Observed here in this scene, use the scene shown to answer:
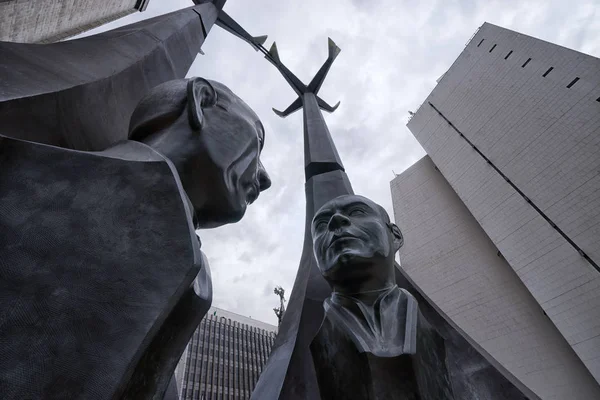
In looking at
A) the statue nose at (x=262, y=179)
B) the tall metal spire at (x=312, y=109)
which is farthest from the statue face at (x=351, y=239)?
the tall metal spire at (x=312, y=109)

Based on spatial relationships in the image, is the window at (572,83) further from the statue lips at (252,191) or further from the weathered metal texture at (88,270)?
the weathered metal texture at (88,270)

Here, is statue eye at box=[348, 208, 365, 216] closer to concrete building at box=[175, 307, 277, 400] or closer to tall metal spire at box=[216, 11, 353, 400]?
tall metal spire at box=[216, 11, 353, 400]

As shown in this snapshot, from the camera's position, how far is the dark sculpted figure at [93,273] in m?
0.67

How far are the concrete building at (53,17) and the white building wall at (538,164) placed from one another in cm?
1380

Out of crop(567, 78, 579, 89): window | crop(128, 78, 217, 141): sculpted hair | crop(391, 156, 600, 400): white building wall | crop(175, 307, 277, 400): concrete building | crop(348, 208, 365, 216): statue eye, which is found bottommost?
crop(175, 307, 277, 400): concrete building

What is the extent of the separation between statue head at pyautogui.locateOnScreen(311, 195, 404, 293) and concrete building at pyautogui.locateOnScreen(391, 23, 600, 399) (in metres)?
9.87

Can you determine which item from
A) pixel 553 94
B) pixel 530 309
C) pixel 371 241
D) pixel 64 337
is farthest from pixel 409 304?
pixel 553 94

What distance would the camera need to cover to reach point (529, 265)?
35.0ft

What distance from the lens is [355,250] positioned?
2129 mm

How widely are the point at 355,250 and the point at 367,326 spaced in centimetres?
47

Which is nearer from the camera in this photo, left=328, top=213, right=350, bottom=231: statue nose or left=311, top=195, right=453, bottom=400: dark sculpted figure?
→ left=311, top=195, right=453, bottom=400: dark sculpted figure

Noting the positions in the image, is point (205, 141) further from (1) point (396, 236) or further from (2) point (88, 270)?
(1) point (396, 236)

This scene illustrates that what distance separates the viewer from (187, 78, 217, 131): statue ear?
135cm

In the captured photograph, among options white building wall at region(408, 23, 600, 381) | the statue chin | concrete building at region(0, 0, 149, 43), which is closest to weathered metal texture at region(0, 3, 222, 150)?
the statue chin
